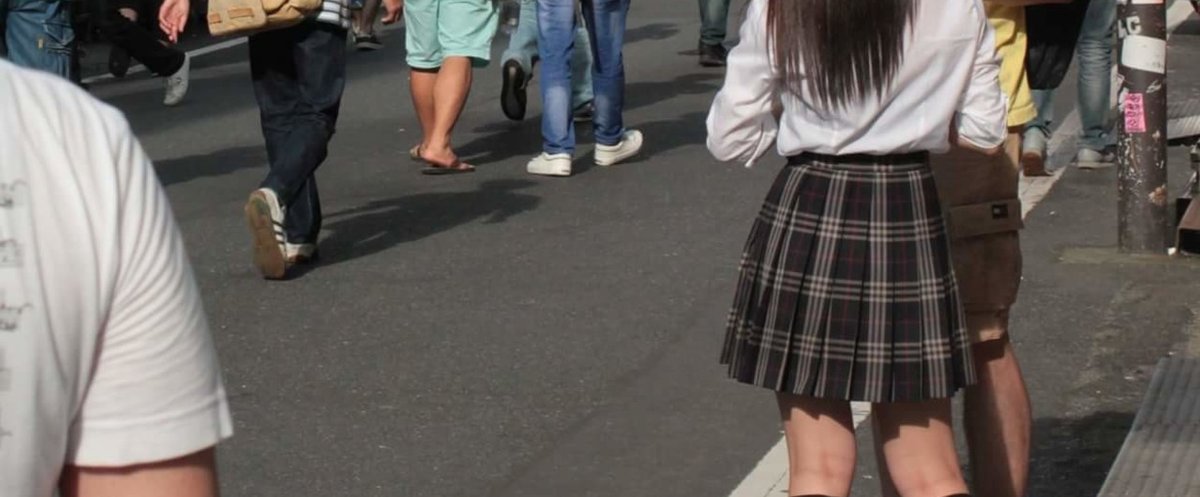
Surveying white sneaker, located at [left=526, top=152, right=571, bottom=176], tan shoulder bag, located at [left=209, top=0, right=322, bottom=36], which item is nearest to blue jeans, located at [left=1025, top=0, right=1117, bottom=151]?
white sneaker, located at [left=526, top=152, right=571, bottom=176]

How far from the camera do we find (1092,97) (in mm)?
9398

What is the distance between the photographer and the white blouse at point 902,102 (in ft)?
12.1

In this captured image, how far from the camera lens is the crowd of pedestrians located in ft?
5.43

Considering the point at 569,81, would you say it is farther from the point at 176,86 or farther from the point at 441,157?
the point at 176,86

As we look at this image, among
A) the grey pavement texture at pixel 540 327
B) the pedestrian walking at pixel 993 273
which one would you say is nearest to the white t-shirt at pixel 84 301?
the pedestrian walking at pixel 993 273

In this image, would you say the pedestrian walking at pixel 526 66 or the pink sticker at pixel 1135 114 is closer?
the pink sticker at pixel 1135 114

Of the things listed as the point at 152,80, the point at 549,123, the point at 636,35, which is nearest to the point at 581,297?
the point at 549,123

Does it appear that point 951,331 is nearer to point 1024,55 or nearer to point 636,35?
point 1024,55

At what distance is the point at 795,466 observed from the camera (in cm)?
390

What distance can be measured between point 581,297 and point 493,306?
0.33m

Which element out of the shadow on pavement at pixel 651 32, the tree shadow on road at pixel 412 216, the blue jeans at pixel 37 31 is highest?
the blue jeans at pixel 37 31

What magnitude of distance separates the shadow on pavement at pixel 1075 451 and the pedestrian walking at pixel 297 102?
3.16 m

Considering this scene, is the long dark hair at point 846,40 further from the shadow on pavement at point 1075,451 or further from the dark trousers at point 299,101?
the dark trousers at point 299,101

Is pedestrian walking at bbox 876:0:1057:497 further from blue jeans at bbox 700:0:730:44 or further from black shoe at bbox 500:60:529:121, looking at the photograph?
blue jeans at bbox 700:0:730:44
